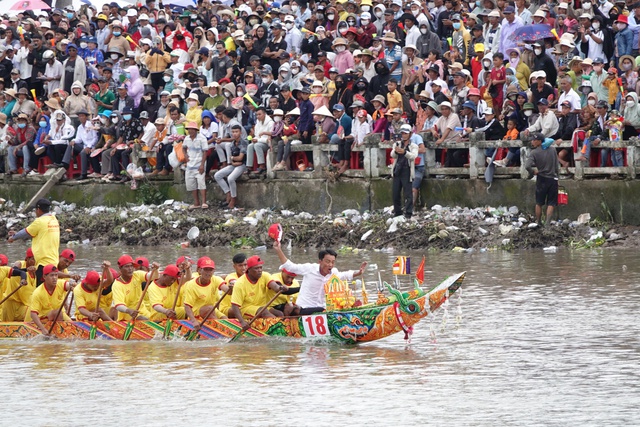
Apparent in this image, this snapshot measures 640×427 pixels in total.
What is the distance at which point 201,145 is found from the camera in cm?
2642

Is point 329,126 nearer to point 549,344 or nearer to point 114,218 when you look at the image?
point 114,218

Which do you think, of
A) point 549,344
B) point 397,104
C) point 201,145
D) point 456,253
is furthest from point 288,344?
point 201,145

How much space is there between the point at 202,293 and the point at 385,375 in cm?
334

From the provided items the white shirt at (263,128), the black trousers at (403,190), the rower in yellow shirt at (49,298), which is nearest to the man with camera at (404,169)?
the black trousers at (403,190)

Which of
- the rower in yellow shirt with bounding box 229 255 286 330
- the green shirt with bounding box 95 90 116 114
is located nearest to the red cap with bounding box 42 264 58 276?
the rower in yellow shirt with bounding box 229 255 286 330

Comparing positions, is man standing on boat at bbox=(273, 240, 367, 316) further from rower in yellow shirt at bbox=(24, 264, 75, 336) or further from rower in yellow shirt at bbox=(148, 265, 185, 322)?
rower in yellow shirt at bbox=(24, 264, 75, 336)

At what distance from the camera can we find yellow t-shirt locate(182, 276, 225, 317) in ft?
53.4

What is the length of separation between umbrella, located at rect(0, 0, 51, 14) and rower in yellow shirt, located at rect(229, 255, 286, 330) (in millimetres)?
19685

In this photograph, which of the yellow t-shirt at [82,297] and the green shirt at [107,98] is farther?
the green shirt at [107,98]

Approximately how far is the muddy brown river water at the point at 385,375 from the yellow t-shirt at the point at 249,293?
1.53 feet

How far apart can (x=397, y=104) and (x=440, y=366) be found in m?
10.9

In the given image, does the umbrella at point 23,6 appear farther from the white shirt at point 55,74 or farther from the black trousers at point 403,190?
the black trousers at point 403,190

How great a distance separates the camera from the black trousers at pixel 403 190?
77.9ft

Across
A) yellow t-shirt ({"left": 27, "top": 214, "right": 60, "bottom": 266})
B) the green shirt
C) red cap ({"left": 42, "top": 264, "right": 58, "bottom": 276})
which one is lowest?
red cap ({"left": 42, "top": 264, "right": 58, "bottom": 276})
